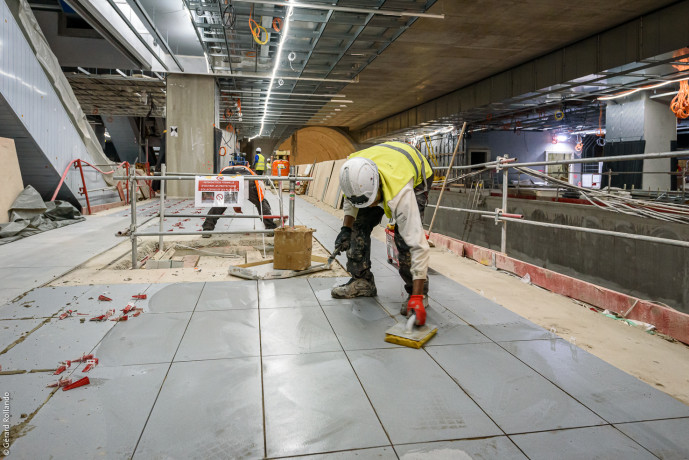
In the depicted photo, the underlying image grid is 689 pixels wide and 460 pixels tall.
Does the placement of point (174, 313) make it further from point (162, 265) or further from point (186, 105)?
point (186, 105)

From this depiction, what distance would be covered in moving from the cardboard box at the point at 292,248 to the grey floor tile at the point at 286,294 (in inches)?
10.4

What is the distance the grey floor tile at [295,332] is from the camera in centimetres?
279

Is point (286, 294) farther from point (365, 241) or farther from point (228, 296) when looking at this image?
point (365, 241)

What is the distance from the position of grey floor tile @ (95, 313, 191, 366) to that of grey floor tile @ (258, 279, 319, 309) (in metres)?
0.70

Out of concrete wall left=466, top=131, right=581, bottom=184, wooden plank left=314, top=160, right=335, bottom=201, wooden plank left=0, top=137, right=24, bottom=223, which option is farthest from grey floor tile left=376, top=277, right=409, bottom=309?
concrete wall left=466, top=131, right=581, bottom=184

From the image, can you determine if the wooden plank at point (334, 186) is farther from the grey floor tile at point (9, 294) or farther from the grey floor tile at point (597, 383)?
the grey floor tile at point (597, 383)

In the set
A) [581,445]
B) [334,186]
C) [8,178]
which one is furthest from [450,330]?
[334,186]

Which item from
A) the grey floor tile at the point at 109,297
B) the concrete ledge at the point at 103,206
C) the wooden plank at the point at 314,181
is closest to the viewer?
the grey floor tile at the point at 109,297

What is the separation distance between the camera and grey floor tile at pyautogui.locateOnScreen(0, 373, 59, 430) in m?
2.01

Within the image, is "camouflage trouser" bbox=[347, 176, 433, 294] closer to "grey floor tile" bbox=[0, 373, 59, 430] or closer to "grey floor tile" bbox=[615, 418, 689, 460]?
"grey floor tile" bbox=[615, 418, 689, 460]

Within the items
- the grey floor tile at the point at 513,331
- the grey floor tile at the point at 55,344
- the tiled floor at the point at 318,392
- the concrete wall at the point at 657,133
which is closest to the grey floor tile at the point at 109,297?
the tiled floor at the point at 318,392

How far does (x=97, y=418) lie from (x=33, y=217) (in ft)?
24.2

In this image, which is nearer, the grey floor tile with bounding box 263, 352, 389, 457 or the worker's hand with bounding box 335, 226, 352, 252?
the grey floor tile with bounding box 263, 352, 389, 457

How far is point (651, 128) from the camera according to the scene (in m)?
15.1
